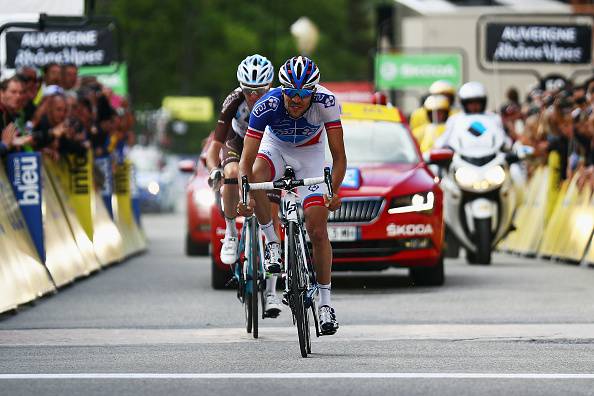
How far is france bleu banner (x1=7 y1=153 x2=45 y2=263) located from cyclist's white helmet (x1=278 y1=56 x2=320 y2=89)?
567 cm

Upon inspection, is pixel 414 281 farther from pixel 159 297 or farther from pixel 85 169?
pixel 85 169

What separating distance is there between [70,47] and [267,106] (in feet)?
45.3

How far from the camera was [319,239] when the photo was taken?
1153 centimetres

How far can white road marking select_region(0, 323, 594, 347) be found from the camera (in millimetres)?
12078

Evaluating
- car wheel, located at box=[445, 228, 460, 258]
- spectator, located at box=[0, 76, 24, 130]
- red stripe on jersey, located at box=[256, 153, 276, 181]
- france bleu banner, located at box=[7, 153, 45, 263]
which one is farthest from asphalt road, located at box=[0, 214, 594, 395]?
car wheel, located at box=[445, 228, 460, 258]

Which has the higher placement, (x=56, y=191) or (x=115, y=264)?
(x=56, y=191)

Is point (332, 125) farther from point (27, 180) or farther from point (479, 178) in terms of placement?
point (479, 178)

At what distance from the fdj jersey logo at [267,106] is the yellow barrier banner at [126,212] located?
462 inches

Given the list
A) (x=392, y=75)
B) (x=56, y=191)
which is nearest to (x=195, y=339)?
(x=56, y=191)

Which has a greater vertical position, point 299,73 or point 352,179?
point 299,73

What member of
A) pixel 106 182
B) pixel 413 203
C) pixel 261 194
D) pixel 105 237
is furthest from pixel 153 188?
pixel 261 194

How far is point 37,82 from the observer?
55.3 ft

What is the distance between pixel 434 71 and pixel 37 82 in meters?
24.4

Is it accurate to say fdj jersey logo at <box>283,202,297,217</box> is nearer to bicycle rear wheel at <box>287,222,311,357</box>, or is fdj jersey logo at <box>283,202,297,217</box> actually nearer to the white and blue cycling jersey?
bicycle rear wheel at <box>287,222,311,357</box>
